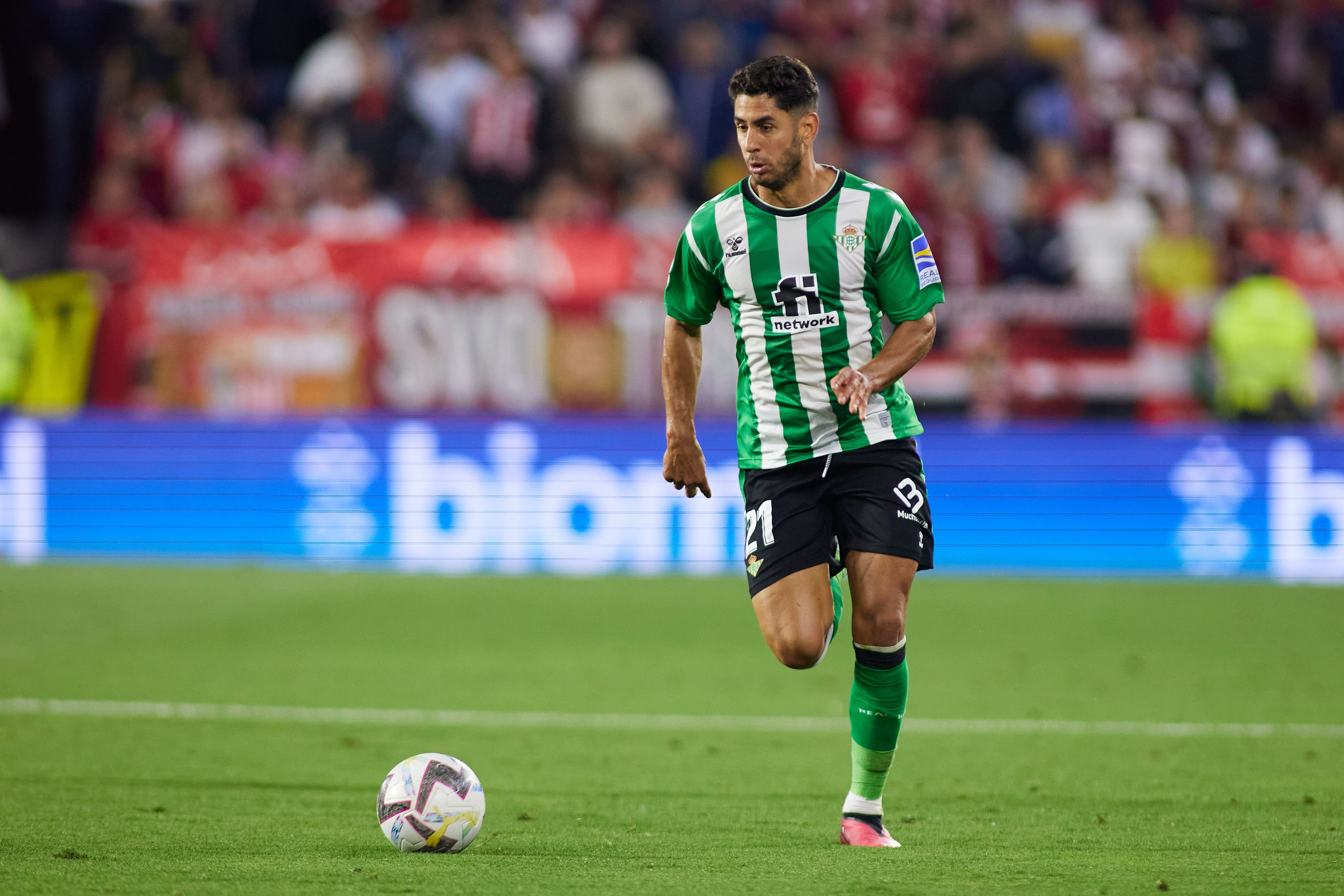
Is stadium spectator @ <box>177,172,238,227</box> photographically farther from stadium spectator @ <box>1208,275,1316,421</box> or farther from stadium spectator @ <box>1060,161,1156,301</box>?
stadium spectator @ <box>1208,275,1316,421</box>

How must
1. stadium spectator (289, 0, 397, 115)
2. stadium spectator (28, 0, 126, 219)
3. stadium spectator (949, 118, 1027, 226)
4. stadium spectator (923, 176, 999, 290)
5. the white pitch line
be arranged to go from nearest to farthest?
the white pitch line < stadium spectator (923, 176, 999, 290) < stadium spectator (949, 118, 1027, 226) < stadium spectator (28, 0, 126, 219) < stadium spectator (289, 0, 397, 115)

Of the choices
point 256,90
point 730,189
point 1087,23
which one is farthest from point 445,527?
point 1087,23

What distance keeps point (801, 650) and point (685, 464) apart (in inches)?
26.0

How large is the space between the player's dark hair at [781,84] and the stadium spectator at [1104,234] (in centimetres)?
947

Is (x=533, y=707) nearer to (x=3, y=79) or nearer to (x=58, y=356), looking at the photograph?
(x=58, y=356)

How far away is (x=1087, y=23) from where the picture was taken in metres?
17.5

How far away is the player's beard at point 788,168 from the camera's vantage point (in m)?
4.91

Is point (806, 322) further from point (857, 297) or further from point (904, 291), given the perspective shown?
point (904, 291)

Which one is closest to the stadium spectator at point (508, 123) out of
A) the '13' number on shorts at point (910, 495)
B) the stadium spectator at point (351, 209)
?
the stadium spectator at point (351, 209)

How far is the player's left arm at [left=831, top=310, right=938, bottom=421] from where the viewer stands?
15.3 feet

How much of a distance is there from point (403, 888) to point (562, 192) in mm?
10688

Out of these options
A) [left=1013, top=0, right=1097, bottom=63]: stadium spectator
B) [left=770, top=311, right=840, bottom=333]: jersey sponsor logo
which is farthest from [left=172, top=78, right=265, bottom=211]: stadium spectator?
[left=770, top=311, right=840, bottom=333]: jersey sponsor logo

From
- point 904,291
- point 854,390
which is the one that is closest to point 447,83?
point 904,291

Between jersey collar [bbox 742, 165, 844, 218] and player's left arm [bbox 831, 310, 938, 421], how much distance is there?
0.43 m
